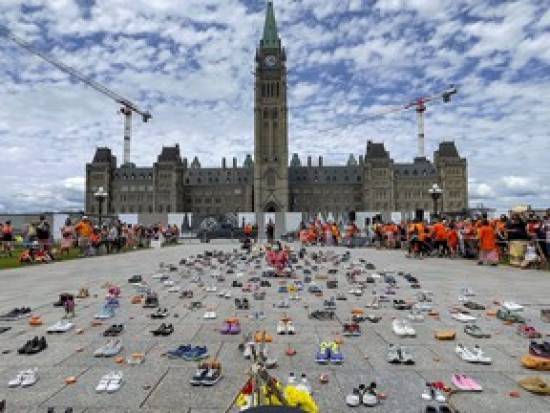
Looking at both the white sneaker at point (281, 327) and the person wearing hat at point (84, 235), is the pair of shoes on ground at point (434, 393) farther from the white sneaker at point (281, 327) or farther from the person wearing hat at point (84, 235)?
the person wearing hat at point (84, 235)

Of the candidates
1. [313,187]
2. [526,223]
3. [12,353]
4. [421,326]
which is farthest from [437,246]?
[313,187]

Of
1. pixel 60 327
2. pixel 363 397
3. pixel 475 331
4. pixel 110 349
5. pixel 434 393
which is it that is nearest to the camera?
pixel 363 397

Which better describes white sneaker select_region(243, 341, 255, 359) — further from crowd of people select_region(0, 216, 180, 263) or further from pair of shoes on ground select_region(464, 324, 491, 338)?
crowd of people select_region(0, 216, 180, 263)

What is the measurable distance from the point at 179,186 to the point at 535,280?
5110 inches

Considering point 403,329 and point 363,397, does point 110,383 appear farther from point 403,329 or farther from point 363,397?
point 403,329

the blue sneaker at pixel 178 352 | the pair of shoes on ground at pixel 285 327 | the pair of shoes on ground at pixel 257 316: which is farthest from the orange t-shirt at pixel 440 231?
the blue sneaker at pixel 178 352

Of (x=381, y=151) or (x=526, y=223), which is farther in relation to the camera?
(x=381, y=151)

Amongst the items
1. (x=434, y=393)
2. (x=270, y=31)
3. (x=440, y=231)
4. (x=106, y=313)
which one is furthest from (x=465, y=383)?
(x=270, y=31)

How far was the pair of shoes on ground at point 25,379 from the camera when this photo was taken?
5051mm

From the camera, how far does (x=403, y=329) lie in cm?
728

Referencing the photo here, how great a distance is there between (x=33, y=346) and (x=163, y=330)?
183 centimetres

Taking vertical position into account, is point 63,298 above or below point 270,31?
below

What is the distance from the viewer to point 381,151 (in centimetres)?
13725

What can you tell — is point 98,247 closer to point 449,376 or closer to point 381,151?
point 449,376
